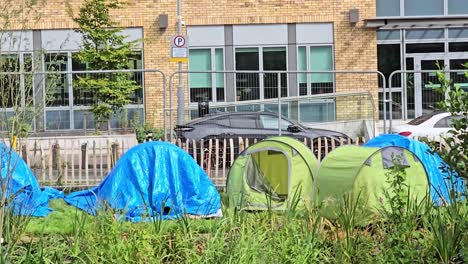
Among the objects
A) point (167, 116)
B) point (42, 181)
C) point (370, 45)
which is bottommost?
point (42, 181)

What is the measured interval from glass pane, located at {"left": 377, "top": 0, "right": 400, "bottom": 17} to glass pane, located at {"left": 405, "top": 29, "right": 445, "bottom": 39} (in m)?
0.85

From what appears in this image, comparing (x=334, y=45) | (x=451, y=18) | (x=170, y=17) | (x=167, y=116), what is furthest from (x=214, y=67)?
(x=167, y=116)

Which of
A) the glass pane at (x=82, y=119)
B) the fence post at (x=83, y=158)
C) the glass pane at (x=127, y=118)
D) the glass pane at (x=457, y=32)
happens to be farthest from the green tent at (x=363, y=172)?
the glass pane at (x=457, y=32)

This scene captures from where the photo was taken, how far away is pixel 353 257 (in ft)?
21.0

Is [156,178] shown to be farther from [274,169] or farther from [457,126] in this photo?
[457,126]

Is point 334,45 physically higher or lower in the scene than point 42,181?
higher

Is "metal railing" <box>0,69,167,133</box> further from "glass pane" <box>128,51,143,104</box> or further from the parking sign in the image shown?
the parking sign

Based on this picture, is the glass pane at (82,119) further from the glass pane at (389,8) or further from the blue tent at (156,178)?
the glass pane at (389,8)

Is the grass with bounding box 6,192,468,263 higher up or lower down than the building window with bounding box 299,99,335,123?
lower down

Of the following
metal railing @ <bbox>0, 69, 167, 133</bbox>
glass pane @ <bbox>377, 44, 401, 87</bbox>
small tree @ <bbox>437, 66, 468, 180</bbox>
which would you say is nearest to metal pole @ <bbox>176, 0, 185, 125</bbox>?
metal railing @ <bbox>0, 69, 167, 133</bbox>

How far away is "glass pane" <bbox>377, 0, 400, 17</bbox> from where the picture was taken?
27734mm

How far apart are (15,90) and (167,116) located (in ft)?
27.9

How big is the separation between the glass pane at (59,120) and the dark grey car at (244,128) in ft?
7.66

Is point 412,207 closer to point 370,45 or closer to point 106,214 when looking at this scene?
point 106,214
